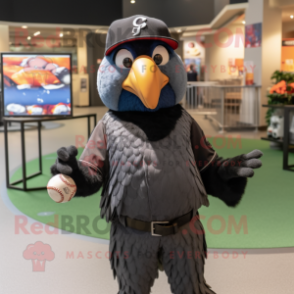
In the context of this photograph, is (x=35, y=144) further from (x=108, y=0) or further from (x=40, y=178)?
(x=108, y=0)

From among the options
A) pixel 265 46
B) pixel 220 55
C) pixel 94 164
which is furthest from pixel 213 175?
pixel 220 55

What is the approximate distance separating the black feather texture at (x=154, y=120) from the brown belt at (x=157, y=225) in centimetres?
30

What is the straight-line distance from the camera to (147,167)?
1.35 m

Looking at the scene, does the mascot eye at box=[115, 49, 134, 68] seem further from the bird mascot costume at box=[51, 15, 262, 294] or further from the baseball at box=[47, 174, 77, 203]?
the baseball at box=[47, 174, 77, 203]

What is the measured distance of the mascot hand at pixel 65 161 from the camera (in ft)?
4.04

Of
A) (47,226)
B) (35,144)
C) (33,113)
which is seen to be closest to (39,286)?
(47,226)

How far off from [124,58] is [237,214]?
230cm

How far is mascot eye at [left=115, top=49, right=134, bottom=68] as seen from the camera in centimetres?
141

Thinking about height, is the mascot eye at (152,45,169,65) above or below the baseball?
above

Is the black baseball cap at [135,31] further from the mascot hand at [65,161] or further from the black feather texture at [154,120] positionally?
the mascot hand at [65,161]

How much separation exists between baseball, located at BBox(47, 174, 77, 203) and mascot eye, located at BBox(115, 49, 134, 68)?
457mm

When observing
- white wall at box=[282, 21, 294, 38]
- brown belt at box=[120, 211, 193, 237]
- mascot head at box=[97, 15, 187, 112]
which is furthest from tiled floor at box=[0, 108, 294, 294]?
white wall at box=[282, 21, 294, 38]

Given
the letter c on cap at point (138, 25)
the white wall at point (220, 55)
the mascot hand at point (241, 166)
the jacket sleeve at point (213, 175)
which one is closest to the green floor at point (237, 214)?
the jacket sleeve at point (213, 175)

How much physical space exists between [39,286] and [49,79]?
91.0 inches
